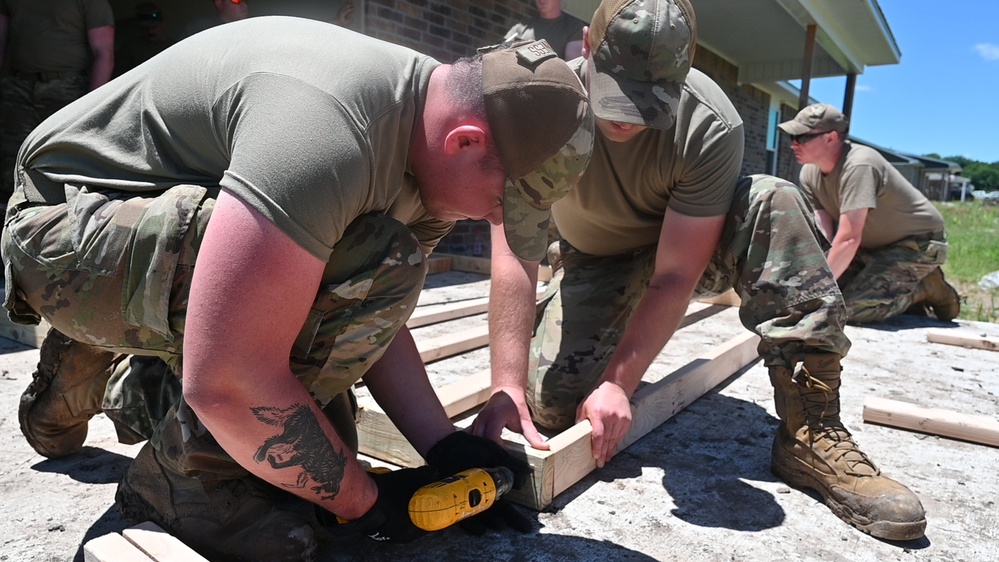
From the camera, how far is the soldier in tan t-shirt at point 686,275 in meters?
1.88

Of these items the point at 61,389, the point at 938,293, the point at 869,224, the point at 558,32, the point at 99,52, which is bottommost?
the point at 938,293

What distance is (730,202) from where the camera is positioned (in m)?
2.21

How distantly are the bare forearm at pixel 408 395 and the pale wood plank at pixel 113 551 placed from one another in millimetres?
672

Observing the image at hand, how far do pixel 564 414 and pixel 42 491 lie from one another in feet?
5.07

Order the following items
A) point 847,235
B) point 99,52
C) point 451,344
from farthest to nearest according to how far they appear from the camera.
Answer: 1. point 99,52
2. point 847,235
3. point 451,344

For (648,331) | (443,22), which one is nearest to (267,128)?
(648,331)

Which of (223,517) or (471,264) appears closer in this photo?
(223,517)

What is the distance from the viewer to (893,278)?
4.53 metres

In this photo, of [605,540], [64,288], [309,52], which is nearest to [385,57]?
[309,52]

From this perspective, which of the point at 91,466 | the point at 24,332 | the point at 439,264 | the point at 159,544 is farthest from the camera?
the point at 439,264

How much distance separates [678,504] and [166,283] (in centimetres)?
139

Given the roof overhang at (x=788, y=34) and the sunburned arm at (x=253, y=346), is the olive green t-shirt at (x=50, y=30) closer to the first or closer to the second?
the sunburned arm at (x=253, y=346)

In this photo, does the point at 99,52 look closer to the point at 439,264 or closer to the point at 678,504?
the point at 439,264

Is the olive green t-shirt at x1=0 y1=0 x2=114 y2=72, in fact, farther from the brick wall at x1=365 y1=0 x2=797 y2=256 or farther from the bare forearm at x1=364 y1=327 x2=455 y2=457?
the bare forearm at x1=364 y1=327 x2=455 y2=457
